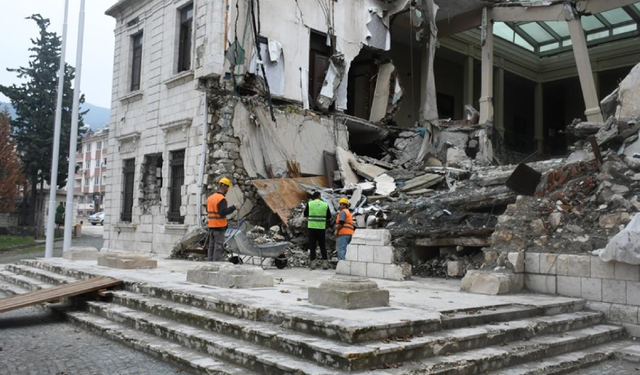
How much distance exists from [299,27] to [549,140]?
17.1 metres

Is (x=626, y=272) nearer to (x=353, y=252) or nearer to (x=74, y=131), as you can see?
(x=353, y=252)

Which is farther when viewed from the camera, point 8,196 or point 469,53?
point 8,196

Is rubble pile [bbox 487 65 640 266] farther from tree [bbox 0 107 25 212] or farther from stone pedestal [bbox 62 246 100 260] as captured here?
tree [bbox 0 107 25 212]

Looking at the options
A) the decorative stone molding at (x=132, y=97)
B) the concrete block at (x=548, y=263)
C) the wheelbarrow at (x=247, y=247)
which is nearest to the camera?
the concrete block at (x=548, y=263)

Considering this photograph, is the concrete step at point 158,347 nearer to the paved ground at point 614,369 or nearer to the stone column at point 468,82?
the paved ground at point 614,369

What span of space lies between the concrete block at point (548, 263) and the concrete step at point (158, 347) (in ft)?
15.3

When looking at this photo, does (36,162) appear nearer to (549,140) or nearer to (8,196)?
(8,196)

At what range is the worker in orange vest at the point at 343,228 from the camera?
433 inches

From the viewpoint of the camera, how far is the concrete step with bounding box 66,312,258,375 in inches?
181

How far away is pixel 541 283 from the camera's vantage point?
7.30m

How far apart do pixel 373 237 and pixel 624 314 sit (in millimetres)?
3977

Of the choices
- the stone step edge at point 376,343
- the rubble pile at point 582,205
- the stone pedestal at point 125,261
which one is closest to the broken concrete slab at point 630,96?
the rubble pile at point 582,205

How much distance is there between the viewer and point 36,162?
99.3 ft

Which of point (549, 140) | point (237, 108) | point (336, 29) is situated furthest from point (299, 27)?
point (549, 140)
